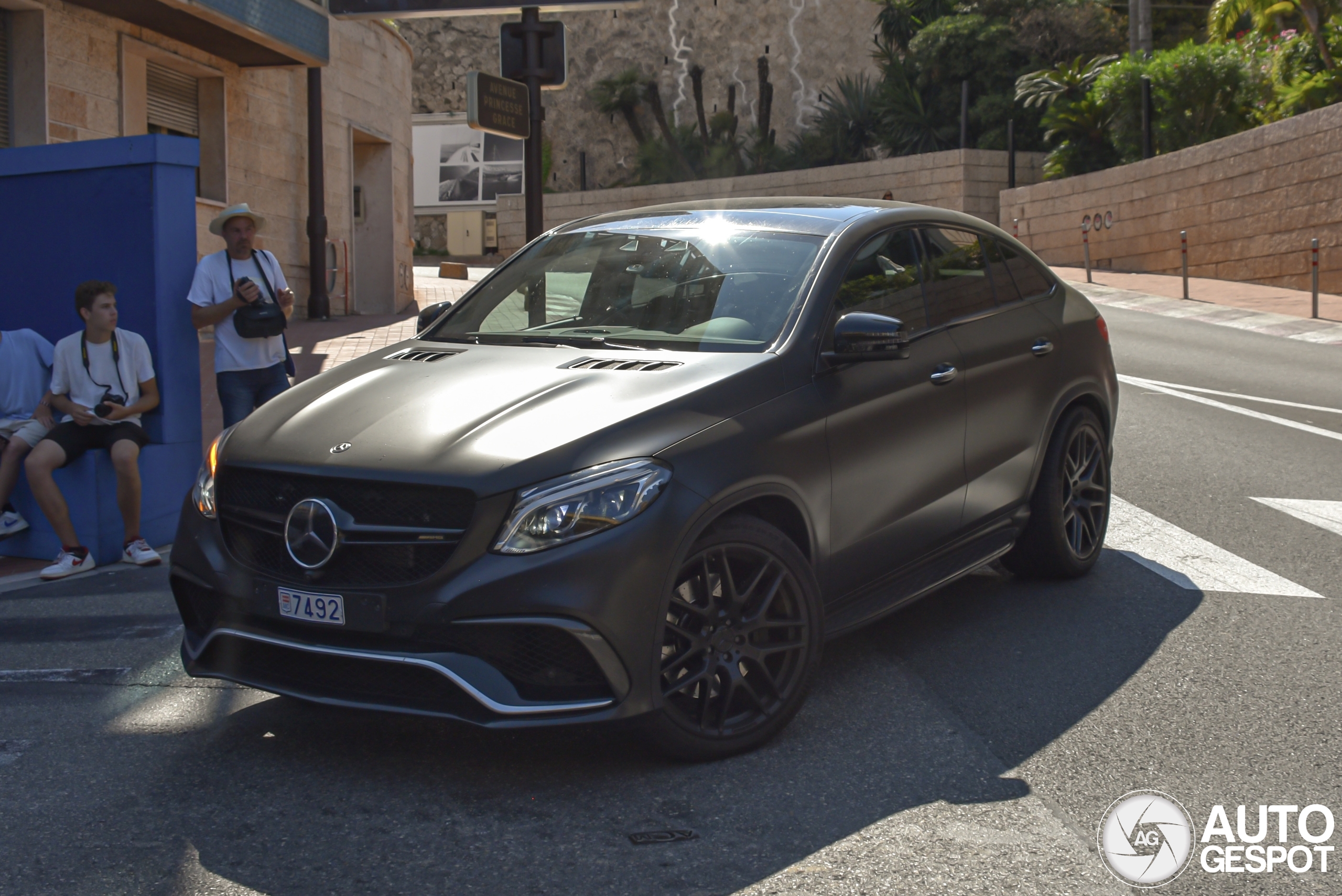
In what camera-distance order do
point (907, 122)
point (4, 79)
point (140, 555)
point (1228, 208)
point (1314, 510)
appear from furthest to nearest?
point (907, 122), point (1228, 208), point (4, 79), point (1314, 510), point (140, 555)

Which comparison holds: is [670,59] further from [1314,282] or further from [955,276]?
[955,276]

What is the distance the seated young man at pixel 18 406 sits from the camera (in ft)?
22.0

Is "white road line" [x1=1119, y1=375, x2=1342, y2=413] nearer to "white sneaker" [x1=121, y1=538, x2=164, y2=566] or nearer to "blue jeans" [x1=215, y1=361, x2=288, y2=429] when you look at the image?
"blue jeans" [x1=215, y1=361, x2=288, y2=429]

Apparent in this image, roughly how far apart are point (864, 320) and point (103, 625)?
133 inches

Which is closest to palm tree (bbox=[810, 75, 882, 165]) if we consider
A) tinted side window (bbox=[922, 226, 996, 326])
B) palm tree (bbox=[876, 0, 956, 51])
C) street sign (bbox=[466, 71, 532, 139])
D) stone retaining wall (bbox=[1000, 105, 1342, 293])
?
palm tree (bbox=[876, 0, 956, 51])

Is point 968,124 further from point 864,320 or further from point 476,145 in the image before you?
point 864,320

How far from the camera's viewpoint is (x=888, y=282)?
4.84m

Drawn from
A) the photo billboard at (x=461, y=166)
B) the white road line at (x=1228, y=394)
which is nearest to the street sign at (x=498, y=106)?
the white road line at (x=1228, y=394)

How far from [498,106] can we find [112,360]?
4251 mm

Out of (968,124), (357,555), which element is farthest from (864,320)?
(968,124)

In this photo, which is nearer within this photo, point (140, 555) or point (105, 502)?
point (140, 555)

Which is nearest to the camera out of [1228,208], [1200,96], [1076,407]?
[1076,407]

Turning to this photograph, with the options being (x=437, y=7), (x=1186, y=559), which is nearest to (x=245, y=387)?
(x=1186, y=559)

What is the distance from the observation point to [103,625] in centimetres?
549
